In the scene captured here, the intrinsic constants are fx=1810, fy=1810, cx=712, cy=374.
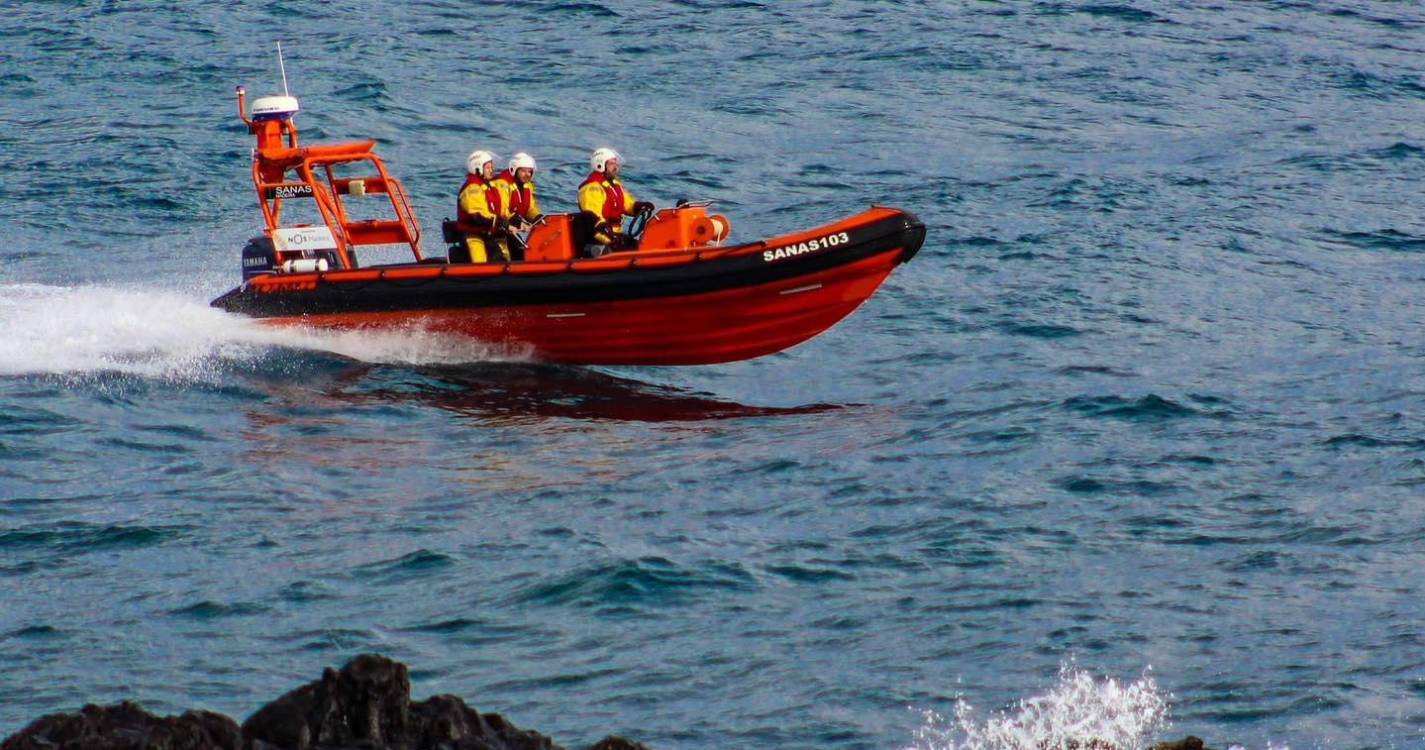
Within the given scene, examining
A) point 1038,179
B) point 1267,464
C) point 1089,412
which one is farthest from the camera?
point 1038,179

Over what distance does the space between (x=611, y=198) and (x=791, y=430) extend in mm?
2550

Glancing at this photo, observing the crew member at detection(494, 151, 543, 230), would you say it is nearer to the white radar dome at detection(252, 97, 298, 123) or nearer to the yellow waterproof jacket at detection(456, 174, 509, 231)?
the yellow waterproof jacket at detection(456, 174, 509, 231)

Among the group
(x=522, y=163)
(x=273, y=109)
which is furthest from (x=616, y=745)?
(x=273, y=109)

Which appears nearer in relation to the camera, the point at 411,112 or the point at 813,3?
the point at 411,112

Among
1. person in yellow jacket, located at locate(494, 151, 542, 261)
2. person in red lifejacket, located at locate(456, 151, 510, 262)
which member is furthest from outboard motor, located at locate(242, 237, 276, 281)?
person in yellow jacket, located at locate(494, 151, 542, 261)

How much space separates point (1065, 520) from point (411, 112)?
13.7 meters

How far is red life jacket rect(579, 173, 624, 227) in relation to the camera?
43.2 feet

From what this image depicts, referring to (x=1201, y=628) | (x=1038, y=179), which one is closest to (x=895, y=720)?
(x=1201, y=628)

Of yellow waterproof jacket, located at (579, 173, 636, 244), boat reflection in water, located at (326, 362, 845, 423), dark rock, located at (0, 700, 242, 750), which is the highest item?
dark rock, located at (0, 700, 242, 750)

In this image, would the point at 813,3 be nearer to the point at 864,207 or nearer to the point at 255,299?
the point at 864,207

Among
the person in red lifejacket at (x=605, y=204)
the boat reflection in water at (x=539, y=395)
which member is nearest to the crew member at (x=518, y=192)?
the person in red lifejacket at (x=605, y=204)

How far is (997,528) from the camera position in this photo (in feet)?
31.0

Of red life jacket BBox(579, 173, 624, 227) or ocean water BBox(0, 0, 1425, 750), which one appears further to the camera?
red life jacket BBox(579, 173, 624, 227)

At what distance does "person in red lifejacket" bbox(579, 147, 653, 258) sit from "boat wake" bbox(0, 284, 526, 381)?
1067 mm
